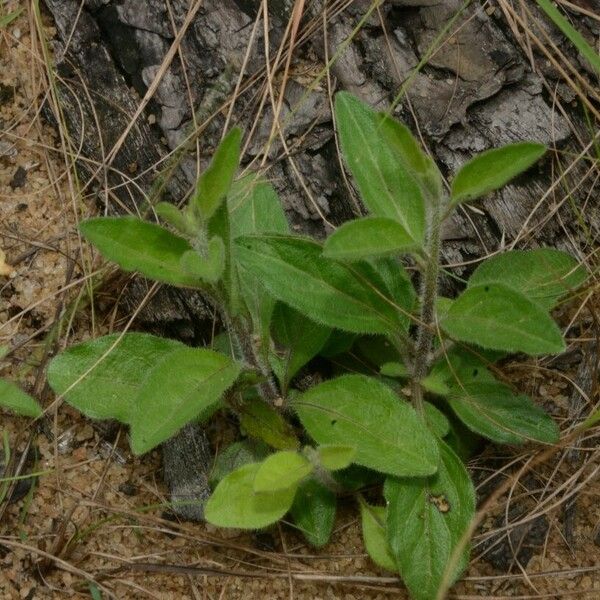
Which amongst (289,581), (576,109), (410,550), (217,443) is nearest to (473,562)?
(410,550)

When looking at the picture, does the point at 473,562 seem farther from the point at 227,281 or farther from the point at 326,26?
the point at 326,26

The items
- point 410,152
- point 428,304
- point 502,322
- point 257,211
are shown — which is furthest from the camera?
point 257,211

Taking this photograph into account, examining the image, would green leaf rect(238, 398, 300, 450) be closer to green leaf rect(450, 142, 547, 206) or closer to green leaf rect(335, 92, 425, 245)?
green leaf rect(335, 92, 425, 245)

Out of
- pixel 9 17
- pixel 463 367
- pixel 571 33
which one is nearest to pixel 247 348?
pixel 463 367

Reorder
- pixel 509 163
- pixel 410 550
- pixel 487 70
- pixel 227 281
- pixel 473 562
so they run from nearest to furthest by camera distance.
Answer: pixel 509 163
pixel 227 281
pixel 410 550
pixel 473 562
pixel 487 70

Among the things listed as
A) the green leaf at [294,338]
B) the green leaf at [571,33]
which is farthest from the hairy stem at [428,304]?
the green leaf at [571,33]

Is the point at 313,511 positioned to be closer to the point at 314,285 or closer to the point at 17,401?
the point at 314,285

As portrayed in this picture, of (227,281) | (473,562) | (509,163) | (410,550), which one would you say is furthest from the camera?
(473,562)
